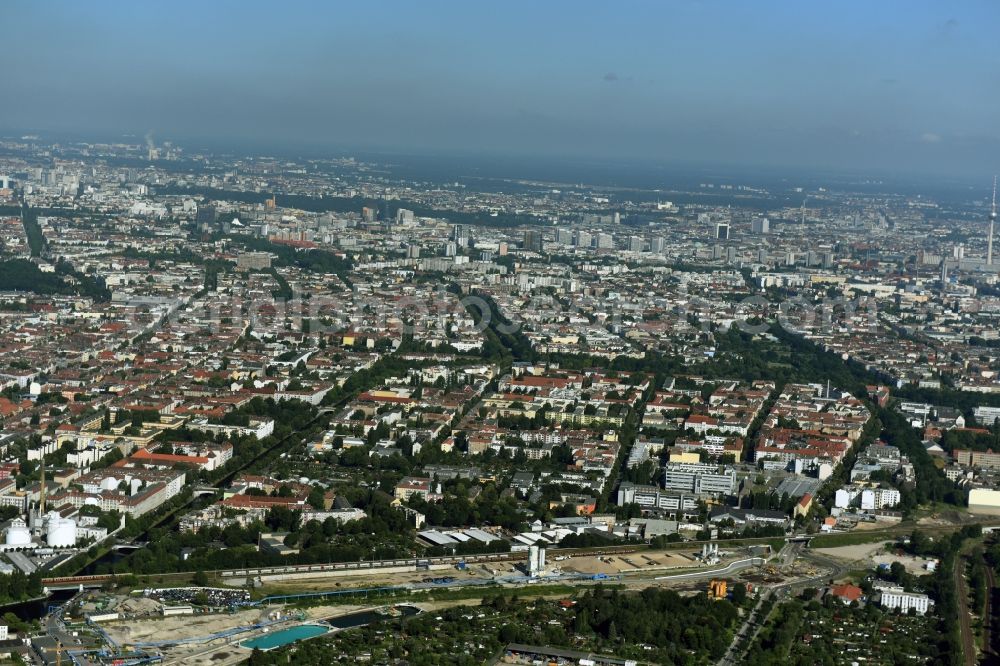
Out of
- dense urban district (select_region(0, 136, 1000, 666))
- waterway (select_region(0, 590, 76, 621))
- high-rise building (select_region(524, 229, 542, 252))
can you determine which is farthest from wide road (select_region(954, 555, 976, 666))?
high-rise building (select_region(524, 229, 542, 252))

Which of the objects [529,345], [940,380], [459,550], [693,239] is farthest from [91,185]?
[459,550]

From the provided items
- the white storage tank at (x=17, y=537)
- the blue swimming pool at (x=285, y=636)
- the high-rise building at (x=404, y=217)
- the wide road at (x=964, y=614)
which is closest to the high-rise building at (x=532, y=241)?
the high-rise building at (x=404, y=217)

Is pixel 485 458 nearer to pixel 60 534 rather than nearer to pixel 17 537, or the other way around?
pixel 60 534

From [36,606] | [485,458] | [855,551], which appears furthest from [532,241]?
[36,606]

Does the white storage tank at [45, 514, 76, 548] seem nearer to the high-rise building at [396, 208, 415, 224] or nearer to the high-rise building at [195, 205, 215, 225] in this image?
the high-rise building at [195, 205, 215, 225]

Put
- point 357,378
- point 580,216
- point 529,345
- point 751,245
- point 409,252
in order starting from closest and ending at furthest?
1. point 357,378
2. point 529,345
3. point 409,252
4. point 751,245
5. point 580,216

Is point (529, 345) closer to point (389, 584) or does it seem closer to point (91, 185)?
point (389, 584)
